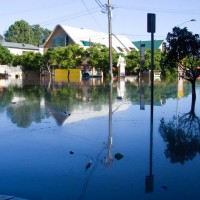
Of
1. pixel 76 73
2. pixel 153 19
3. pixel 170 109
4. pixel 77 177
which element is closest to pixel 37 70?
pixel 76 73

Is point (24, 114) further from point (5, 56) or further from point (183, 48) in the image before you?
point (5, 56)

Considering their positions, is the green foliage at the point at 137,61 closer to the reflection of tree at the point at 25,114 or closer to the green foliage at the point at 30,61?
the green foliage at the point at 30,61

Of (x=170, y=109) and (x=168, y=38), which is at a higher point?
(x=168, y=38)

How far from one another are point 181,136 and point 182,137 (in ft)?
0.39

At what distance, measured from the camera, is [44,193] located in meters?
5.34

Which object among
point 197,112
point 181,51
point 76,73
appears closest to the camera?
point 197,112

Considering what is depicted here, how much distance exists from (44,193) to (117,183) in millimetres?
1202

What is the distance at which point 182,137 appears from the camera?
941 centimetres

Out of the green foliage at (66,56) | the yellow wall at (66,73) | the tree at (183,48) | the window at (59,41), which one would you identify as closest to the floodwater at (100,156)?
the tree at (183,48)

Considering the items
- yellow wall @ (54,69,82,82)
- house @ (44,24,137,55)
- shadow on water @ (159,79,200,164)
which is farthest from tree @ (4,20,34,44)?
shadow on water @ (159,79,200,164)

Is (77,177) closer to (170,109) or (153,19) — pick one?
(153,19)

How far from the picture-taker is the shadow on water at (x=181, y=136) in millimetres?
7648

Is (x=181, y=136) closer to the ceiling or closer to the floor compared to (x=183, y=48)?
closer to the floor

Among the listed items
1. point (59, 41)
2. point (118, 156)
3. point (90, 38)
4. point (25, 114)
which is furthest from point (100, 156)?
point (59, 41)
